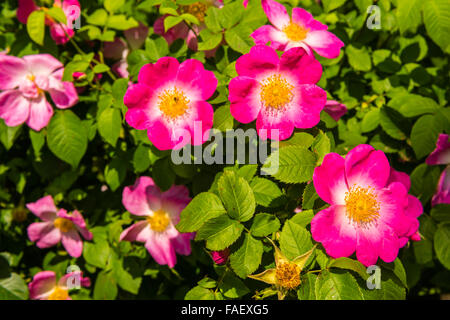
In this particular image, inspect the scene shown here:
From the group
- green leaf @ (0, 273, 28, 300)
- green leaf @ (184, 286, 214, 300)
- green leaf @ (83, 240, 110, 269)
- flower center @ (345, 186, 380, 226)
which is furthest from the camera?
green leaf @ (0, 273, 28, 300)

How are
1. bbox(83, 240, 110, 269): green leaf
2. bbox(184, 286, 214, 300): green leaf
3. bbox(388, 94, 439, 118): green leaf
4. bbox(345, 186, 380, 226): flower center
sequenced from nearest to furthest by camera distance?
bbox(345, 186, 380, 226): flower center < bbox(184, 286, 214, 300): green leaf < bbox(388, 94, 439, 118): green leaf < bbox(83, 240, 110, 269): green leaf

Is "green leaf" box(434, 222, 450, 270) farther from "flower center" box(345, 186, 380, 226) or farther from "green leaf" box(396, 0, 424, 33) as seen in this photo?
"green leaf" box(396, 0, 424, 33)

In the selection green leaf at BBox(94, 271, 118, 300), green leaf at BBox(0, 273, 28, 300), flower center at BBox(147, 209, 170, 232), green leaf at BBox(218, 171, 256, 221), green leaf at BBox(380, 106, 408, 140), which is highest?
green leaf at BBox(218, 171, 256, 221)

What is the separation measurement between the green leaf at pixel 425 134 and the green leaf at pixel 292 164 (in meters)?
0.59

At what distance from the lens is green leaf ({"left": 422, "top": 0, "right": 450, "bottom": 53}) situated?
4.52 feet

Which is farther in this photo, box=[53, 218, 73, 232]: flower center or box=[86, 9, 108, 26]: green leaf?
box=[53, 218, 73, 232]: flower center

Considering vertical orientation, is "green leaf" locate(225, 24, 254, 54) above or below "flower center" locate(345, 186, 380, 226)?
above

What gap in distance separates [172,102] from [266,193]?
1.43 feet

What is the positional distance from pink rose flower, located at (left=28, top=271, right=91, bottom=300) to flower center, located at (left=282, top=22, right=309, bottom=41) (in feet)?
4.79

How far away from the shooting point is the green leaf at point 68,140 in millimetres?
1620

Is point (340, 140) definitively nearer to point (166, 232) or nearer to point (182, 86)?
point (182, 86)

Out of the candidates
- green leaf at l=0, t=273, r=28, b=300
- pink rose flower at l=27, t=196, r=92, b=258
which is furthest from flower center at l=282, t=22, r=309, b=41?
green leaf at l=0, t=273, r=28, b=300

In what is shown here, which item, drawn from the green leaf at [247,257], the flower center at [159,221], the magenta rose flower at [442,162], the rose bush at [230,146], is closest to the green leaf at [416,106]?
the rose bush at [230,146]

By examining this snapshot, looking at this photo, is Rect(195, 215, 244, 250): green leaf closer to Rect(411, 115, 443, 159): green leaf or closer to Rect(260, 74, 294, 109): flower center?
Rect(260, 74, 294, 109): flower center
